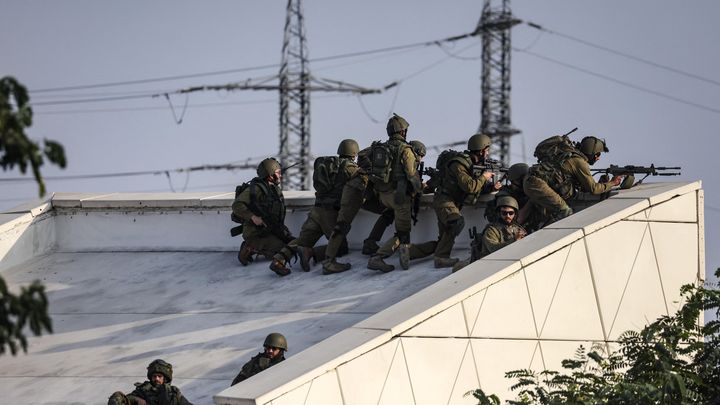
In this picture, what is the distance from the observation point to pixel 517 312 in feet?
45.4

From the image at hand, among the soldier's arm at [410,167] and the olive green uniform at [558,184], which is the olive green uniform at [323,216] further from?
the olive green uniform at [558,184]

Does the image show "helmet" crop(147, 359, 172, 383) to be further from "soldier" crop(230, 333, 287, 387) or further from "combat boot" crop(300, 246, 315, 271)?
"combat boot" crop(300, 246, 315, 271)

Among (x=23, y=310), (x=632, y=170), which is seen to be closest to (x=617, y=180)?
(x=632, y=170)

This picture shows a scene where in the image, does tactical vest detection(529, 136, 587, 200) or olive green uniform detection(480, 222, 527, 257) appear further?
tactical vest detection(529, 136, 587, 200)

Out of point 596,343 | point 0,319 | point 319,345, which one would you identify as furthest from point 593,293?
point 0,319

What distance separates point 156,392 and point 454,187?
459 centimetres

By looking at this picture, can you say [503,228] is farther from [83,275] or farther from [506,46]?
[506,46]

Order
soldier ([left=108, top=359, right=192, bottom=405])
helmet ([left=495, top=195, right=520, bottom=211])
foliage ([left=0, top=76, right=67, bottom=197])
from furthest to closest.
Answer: helmet ([left=495, top=195, right=520, bottom=211])
soldier ([left=108, top=359, right=192, bottom=405])
foliage ([left=0, top=76, right=67, bottom=197])

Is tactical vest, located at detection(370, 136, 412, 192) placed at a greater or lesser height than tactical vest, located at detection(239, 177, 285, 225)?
greater

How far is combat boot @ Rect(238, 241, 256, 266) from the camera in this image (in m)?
17.7

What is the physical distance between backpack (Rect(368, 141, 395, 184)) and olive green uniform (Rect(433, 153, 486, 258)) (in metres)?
0.58

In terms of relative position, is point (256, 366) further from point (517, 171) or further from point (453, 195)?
point (517, 171)

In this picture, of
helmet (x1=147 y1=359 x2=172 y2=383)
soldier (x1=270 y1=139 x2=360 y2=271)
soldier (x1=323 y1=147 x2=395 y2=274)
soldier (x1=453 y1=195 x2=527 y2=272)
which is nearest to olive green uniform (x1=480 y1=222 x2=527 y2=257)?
soldier (x1=453 y1=195 x2=527 y2=272)

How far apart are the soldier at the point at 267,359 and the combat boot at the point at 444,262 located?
11.1ft
